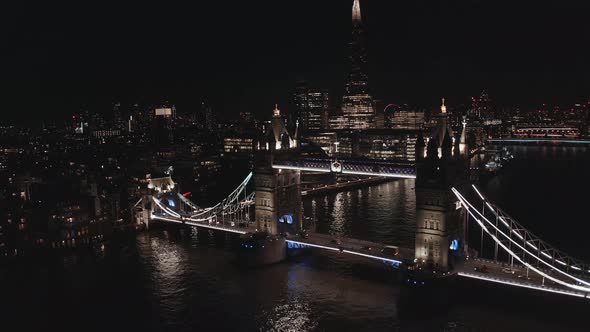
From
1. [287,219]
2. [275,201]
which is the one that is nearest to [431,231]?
[275,201]

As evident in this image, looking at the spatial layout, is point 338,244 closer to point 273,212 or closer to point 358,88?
point 273,212

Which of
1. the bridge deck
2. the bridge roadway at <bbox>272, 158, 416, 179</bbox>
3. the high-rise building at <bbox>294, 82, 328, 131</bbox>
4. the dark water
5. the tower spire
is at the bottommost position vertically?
the dark water

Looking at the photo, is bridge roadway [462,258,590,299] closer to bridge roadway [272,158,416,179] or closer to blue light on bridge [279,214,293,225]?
bridge roadway [272,158,416,179]

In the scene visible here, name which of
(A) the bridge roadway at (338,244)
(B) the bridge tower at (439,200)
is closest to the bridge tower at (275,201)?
(A) the bridge roadway at (338,244)

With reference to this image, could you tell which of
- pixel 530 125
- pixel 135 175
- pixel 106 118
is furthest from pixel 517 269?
pixel 106 118

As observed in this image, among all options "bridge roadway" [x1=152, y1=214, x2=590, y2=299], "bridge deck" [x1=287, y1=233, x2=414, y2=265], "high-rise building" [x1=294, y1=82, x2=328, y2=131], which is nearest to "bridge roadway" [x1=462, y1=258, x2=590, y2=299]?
"bridge roadway" [x1=152, y1=214, x2=590, y2=299]
